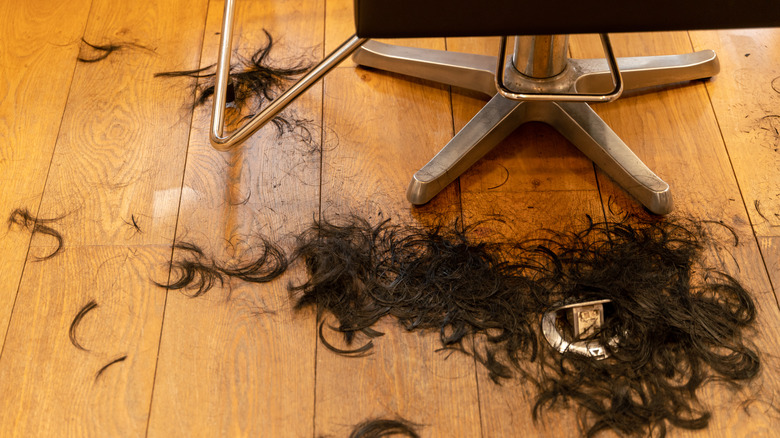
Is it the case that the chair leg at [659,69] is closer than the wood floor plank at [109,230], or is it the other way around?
the wood floor plank at [109,230]

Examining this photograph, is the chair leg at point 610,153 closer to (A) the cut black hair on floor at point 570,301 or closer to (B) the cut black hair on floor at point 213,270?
(A) the cut black hair on floor at point 570,301

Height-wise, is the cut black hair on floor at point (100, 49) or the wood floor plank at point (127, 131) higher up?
the cut black hair on floor at point (100, 49)

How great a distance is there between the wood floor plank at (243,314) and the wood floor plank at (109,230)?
0.11 ft

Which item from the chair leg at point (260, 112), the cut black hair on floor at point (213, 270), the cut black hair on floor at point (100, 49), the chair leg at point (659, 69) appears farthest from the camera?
the cut black hair on floor at point (100, 49)

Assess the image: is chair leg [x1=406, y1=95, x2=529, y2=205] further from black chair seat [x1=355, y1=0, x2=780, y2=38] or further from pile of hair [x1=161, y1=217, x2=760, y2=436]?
black chair seat [x1=355, y1=0, x2=780, y2=38]

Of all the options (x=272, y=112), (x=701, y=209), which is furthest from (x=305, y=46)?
(x=701, y=209)

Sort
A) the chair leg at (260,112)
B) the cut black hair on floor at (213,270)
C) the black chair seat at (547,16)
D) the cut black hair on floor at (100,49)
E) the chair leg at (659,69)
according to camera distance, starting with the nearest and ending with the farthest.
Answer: the black chair seat at (547,16)
the chair leg at (260,112)
the cut black hair on floor at (213,270)
the chair leg at (659,69)
the cut black hair on floor at (100,49)

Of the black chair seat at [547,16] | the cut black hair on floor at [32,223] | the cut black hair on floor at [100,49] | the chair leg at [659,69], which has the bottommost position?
the cut black hair on floor at [32,223]

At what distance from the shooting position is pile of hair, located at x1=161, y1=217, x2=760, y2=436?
3.31 ft

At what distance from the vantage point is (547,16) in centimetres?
85

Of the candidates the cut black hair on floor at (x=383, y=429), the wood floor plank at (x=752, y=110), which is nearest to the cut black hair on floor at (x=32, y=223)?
the cut black hair on floor at (x=383, y=429)

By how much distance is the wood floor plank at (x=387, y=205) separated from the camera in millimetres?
1002

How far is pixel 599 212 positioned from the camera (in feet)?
4.02

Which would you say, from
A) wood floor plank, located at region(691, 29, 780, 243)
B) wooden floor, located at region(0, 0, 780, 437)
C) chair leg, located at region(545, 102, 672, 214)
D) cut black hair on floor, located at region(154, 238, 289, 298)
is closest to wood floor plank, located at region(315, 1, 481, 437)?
wooden floor, located at region(0, 0, 780, 437)
